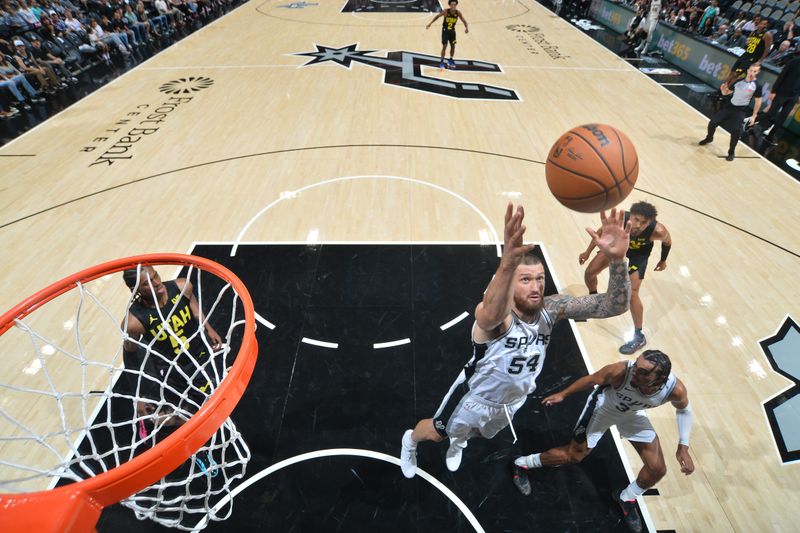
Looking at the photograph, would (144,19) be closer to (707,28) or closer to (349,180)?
(349,180)

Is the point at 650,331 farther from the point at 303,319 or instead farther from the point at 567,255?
the point at 303,319

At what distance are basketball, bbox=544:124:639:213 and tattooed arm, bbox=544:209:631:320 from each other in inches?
16.1

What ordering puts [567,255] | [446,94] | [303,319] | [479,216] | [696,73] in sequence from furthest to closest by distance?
1. [696,73]
2. [446,94]
3. [479,216]
4. [567,255]
5. [303,319]

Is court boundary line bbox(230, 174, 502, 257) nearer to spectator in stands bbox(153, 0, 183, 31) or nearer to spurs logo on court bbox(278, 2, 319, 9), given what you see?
spectator in stands bbox(153, 0, 183, 31)

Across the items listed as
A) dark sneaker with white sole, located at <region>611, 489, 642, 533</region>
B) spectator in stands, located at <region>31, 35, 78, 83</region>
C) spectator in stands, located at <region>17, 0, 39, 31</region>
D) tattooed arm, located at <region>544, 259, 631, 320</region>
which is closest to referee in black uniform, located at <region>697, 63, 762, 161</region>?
tattooed arm, located at <region>544, 259, 631, 320</region>

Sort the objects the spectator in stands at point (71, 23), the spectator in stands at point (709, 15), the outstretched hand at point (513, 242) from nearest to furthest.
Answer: the outstretched hand at point (513, 242) → the spectator in stands at point (71, 23) → the spectator in stands at point (709, 15)

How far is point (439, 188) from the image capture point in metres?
6.48

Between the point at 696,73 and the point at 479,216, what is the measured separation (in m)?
9.19

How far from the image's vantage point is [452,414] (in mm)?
2941

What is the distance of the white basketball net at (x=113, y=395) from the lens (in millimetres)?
2721

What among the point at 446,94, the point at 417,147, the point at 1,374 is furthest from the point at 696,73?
the point at 1,374

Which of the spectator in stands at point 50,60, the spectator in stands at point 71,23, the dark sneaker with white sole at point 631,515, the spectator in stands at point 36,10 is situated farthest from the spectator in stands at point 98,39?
the dark sneaker with white sole at point 631,515

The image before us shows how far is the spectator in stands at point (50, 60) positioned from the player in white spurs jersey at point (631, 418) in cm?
1242

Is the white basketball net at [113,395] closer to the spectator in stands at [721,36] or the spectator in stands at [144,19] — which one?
the spectator in stands at [144,19]
